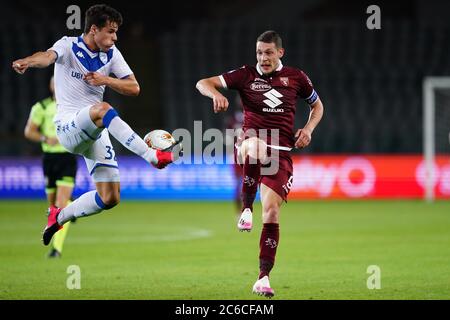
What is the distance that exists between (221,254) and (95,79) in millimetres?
4534

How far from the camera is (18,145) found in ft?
71.8

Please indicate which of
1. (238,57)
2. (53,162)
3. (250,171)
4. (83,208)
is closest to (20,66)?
(83,208)

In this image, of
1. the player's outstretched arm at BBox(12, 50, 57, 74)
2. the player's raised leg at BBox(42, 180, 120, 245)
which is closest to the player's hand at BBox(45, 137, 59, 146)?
the player's raised leg at BBox(42, 180, 120, 245)

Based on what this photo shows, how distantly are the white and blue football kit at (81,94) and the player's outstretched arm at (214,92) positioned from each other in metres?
0.80

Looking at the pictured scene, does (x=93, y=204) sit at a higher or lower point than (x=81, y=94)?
lower

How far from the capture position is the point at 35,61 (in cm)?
727

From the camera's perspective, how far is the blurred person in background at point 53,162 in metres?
11.4

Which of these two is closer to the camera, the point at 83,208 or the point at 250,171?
the point at 250,171

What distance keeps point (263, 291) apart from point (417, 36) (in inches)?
762

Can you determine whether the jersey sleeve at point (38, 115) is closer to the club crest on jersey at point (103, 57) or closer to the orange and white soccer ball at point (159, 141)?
the club crest on jersey at point (103, 57)

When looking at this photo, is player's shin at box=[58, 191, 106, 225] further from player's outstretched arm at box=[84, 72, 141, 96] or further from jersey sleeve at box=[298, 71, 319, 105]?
jersey sleeve at box=[298, 71, 319, 105]

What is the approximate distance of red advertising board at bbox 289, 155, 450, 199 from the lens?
70.0ft

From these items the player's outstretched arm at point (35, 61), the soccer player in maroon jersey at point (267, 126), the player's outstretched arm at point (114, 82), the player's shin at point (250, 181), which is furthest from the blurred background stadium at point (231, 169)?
the player's outstretched arm at point (35, 61)

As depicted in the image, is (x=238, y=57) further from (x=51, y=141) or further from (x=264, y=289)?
(x=264, y=289)
